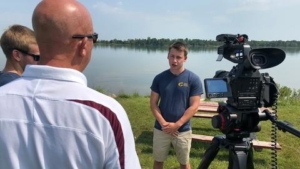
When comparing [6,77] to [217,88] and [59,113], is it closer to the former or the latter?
[59,113]

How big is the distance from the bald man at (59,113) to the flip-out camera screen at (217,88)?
129 centimetres

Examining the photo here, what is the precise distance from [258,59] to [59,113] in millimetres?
1734

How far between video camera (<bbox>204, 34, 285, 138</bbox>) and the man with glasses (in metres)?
1.42

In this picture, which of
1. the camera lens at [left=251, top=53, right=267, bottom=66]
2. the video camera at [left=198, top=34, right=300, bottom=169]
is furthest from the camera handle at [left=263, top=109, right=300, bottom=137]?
the camera lens at [left=251, top=53, right=267, bottom=66]

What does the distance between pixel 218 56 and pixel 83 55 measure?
5.45ft

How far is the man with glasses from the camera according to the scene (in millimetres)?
2342

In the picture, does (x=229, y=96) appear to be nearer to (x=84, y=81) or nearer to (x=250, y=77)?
(x=250, y=77)

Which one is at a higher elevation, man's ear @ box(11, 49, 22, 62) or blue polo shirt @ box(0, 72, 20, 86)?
man's ear @ box(11, 49, 22, 62)

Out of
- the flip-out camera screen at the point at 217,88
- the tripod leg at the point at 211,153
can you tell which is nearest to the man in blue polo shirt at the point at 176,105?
the tripod leg at the point at 211,153

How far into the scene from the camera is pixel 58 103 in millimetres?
1015

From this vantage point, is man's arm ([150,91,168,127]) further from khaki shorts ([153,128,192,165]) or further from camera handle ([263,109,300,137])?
camera handle ([263,109,300,137])

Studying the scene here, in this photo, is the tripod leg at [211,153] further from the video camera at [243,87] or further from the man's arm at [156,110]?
the man's arm at [156,110]

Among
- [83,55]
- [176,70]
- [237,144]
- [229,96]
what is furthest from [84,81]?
[176,70]

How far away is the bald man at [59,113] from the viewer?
1015 mm
